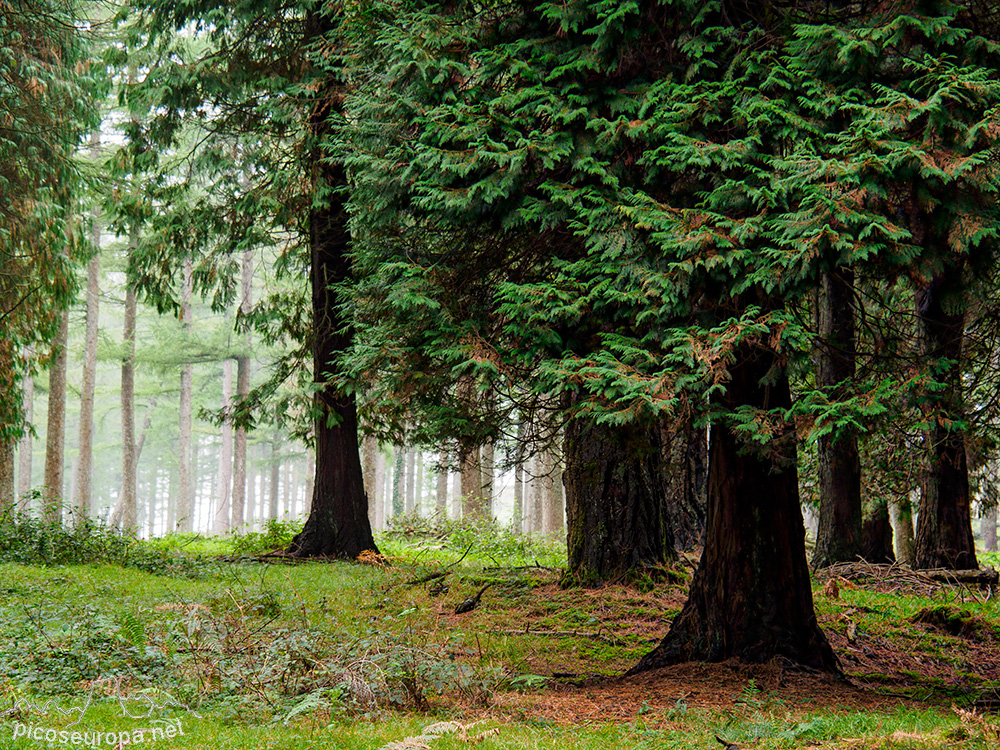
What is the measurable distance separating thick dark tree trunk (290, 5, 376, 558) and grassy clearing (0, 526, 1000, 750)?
3.38 metres

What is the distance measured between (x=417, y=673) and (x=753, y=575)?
277 centimetres

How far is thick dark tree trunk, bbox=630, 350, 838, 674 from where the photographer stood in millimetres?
5961

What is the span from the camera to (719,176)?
4.96 metres

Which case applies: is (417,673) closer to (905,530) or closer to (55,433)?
(905,530)

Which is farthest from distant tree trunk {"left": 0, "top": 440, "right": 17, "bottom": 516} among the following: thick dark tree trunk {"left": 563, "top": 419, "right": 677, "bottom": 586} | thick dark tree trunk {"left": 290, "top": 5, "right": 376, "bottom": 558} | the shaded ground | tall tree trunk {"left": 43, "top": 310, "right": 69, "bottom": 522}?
thick dark tree trunk {"left": 563, "top": 419, "right": 677, "bottom": 586}

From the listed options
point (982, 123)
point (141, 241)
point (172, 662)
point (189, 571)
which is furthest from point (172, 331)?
point (982, 123)

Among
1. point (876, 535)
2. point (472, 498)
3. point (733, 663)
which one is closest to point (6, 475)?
point (472, 498)

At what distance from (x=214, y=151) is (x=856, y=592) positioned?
11820mm

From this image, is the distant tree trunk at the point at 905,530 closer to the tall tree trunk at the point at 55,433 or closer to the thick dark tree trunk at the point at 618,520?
the thick dark tree trunk at the point at 618,520

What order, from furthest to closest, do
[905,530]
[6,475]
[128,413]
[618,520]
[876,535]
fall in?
[128,413], [905,530], [6,475], [876,535], [618,520]

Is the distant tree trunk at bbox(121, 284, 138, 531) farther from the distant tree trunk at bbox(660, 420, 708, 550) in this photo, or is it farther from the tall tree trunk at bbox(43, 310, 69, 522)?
the distant tree trunk at bbox(660, 420, 708, 550)

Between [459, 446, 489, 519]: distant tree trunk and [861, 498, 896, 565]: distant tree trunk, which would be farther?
[459, 446, 489, 519]: distant tree trunk

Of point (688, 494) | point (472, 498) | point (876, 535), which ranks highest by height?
point (688, 494)

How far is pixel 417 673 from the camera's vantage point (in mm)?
5094
